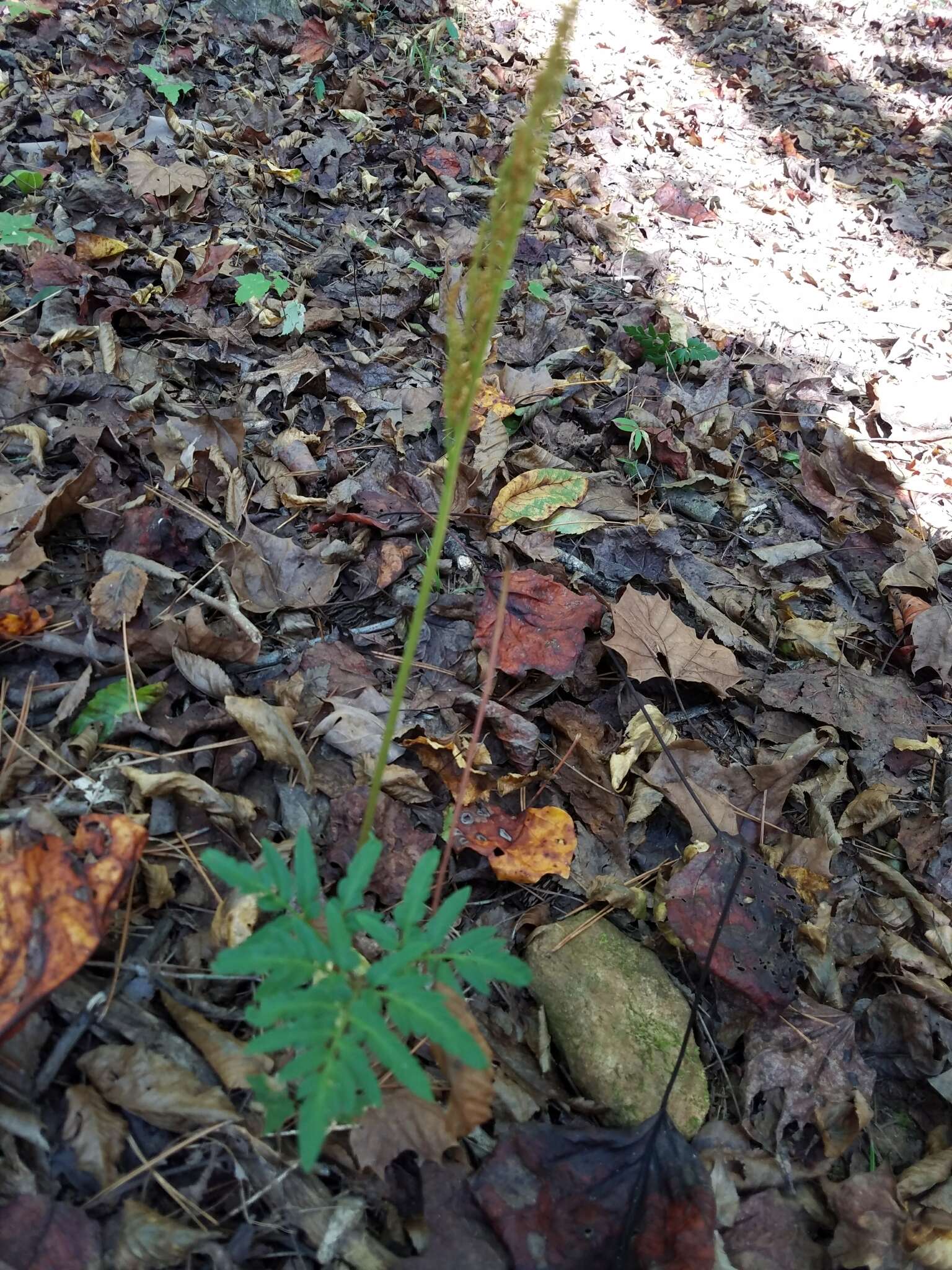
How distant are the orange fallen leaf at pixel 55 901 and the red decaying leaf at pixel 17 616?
529mm

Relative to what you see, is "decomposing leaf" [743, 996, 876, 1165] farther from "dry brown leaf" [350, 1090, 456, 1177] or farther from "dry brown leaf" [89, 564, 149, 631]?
"dry brown leaf" [89, 564, 149, 631]

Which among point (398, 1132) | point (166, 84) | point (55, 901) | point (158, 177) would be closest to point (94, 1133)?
point (55, 901)

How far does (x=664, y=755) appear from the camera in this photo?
82.7 inches

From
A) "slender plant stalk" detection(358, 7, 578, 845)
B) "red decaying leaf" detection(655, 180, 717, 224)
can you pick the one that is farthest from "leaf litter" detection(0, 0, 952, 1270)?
"slender plant stalk" detection(358, 7, 578, 845)

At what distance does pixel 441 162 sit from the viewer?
4.27 m

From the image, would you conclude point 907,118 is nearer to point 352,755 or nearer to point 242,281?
point 242,281

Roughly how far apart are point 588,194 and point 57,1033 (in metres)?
4.83

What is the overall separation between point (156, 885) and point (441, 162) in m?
4.19

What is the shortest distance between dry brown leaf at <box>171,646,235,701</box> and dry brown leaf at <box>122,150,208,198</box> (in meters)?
2.40

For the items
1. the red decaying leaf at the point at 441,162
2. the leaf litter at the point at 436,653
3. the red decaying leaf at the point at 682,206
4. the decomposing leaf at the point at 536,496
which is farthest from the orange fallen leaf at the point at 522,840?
the red decaying leaf at the point at 682,206

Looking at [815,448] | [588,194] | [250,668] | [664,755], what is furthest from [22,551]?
[588,194]

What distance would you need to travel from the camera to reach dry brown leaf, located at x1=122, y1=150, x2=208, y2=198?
126 inches

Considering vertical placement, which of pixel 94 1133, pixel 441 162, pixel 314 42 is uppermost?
pixel 314 42

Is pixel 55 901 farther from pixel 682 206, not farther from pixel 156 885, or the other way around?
pixel 682 206
